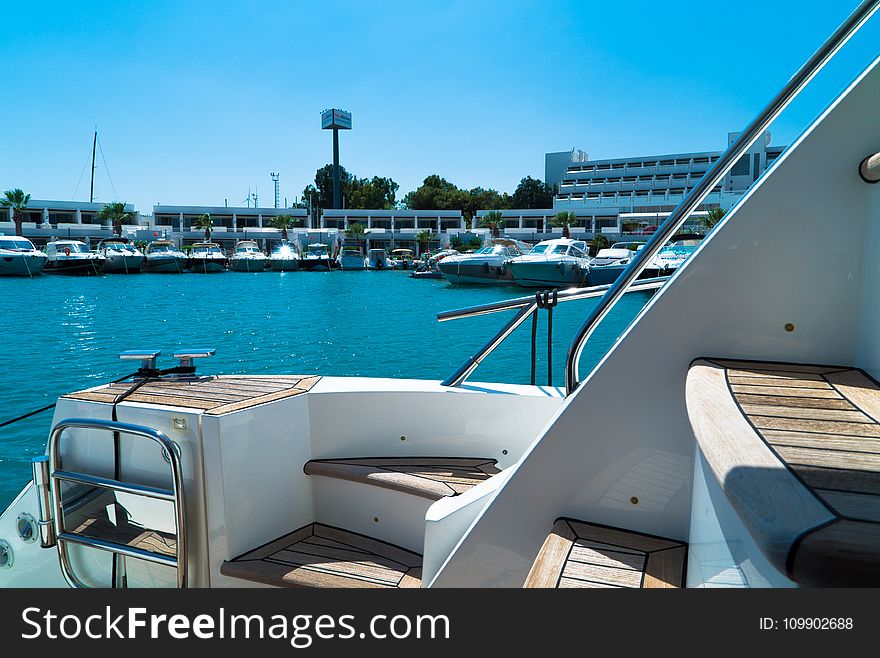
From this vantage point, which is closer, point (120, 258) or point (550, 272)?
point (550, 272)

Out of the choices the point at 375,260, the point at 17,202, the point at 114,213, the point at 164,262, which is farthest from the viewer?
the point at 114,213

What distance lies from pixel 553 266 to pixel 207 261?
97.5ft

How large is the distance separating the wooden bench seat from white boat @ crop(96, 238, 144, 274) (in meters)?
44.2

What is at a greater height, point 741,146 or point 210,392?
point 741,146

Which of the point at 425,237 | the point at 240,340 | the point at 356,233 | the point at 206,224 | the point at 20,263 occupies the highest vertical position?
the point at 206,224

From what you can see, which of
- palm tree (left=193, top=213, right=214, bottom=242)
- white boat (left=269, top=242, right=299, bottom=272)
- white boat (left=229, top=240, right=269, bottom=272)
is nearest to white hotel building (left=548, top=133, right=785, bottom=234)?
white boat (left=269, top=242, right=299, bottom=272)

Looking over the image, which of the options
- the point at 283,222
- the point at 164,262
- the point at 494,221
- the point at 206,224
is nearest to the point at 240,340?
the point at 164,262

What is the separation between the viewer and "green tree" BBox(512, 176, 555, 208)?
2800 inches

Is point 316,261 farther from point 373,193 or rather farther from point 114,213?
point 373,193

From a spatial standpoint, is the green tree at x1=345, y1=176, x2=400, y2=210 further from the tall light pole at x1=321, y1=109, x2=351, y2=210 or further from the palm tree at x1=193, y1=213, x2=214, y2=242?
the palm tree at x1=193, y1=213, x2=214, y2=242

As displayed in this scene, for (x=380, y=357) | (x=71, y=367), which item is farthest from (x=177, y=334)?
(x=380, y=357)

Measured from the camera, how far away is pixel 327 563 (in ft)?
7.45
